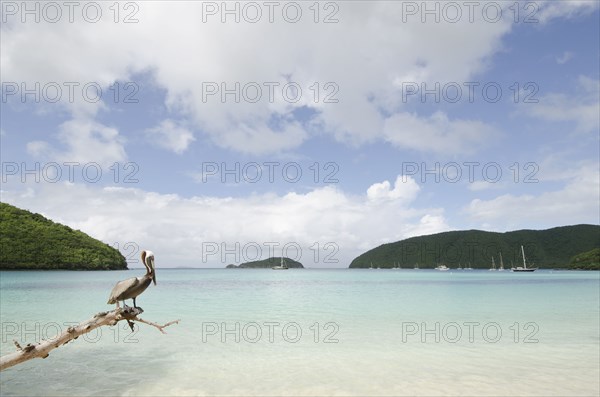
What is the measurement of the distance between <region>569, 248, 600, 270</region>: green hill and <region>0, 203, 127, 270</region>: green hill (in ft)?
640

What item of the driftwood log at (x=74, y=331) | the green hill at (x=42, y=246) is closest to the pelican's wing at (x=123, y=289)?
the driftwood log at (x=74, y=331)

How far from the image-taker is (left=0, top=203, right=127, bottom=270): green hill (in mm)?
109062

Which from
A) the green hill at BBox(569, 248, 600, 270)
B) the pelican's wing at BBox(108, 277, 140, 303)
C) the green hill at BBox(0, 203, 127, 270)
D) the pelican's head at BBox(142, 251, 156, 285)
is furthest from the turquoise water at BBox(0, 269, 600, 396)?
the green hill at BBox(569, 248, 600, 270)

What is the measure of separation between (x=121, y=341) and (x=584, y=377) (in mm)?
17005

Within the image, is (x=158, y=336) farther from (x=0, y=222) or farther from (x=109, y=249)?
(x=109, y=249)

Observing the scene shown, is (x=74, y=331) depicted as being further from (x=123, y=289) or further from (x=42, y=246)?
(x=42, y=246)

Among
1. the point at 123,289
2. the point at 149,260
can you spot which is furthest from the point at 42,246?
the point at 149,260

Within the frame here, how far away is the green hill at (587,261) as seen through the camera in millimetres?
169500

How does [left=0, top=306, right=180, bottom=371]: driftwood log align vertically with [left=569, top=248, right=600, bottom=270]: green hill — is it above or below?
above

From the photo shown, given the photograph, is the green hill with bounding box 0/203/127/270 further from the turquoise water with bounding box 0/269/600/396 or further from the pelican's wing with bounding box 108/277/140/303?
the pelican's wing with bounding box 108/277/140/303

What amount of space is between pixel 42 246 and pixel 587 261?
689 ft

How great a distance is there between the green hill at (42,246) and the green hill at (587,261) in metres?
195

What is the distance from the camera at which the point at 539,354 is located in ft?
48.7

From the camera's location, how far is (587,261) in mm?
173750
